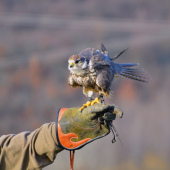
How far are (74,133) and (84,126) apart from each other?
0.07 meters

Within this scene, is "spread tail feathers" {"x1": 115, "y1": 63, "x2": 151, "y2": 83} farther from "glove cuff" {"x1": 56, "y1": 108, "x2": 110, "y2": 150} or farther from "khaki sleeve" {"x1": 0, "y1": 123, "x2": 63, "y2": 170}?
"khaki sleeve" {"x1": 0, "y1": 123, "x2": 63, "y2": 170}

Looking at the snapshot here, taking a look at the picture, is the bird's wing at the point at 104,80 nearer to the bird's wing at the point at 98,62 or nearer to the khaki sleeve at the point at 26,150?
the bird's wing at the point at 98,62

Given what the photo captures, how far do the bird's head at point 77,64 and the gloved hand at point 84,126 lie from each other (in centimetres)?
27

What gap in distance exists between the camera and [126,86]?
3.31 m

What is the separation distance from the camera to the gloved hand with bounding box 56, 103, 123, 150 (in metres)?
1.32

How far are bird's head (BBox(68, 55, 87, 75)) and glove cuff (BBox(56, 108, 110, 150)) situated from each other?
302 millimetres

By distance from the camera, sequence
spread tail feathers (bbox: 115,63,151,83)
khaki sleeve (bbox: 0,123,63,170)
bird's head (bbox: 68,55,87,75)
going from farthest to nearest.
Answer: spread tail feathers (bbox: 115,63,151,83) < bird's head (bbox: 68,55,87,75) < khaki sleeve (bbox: 0,123,63,170)

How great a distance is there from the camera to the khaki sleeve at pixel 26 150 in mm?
1282

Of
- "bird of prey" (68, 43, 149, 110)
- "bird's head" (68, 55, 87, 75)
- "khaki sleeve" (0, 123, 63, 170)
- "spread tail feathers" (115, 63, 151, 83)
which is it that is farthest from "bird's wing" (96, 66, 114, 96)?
"khaki sleeve" (0, 123, 63, 170)

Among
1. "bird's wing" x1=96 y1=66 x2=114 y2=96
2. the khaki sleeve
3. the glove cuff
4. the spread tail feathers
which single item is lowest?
the khaki sleeve

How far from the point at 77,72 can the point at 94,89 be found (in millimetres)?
184

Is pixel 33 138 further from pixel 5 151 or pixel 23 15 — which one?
pixel 23 15

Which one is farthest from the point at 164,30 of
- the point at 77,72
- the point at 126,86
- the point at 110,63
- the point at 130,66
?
the point at 77,72

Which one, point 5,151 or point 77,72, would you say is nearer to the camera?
point 5,151
